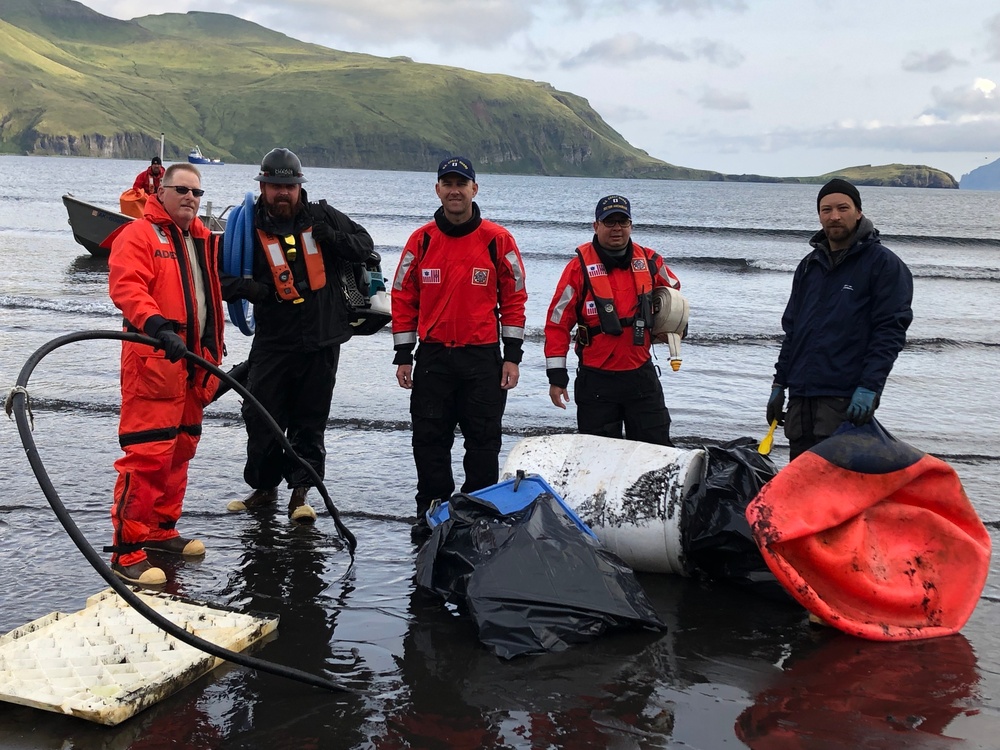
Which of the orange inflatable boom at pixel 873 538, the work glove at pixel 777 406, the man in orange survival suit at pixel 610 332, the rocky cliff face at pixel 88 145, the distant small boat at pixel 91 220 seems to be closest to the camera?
the orange inflatable boom at pixel 873 538

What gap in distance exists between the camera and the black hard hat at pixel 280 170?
213 inches

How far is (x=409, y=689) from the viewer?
12.2 ft

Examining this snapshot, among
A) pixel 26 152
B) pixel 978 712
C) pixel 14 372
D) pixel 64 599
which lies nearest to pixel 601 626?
pixel 978 712

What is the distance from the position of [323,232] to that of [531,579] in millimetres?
2572

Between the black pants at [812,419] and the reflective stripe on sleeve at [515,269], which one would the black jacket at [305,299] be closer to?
the reflective stripe on sleeve at [515,269]

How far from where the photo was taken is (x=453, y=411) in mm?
5707

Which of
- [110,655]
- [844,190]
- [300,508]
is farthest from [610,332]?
[110,655]

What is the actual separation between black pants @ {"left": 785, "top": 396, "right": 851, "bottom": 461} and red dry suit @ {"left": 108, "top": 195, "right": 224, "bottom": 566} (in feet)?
10.1

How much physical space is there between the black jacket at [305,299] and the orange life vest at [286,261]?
0.04 meters

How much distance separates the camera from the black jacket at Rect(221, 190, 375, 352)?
5570 millimetres

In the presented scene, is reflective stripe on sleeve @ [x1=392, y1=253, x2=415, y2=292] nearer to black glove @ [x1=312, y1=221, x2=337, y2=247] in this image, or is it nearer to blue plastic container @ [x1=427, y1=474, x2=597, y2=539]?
black glove @ [x1=312, y1=221, x2=337, y2=247]

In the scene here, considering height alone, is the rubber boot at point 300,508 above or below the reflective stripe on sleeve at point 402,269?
below

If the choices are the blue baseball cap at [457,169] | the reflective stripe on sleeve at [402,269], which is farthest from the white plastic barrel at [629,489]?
the blue baseball cap at [457,169]

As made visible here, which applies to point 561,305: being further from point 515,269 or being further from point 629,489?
point 629,489
